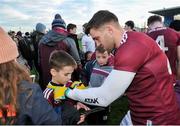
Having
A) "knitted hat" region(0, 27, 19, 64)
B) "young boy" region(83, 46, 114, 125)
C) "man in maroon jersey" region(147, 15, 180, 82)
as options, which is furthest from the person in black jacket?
"man in maroon jersey" region(147, 15, 180, 82)

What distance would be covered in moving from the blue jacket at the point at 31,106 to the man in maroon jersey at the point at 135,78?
2.72 ft

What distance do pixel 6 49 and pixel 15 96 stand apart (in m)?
0.31

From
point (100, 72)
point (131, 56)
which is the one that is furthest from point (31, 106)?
point (100, 72)

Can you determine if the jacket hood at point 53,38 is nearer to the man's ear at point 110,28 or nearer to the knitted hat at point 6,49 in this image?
the man's ear at point 110,28

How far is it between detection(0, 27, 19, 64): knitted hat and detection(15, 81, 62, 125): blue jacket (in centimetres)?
20

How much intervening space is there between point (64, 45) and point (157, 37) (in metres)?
1.71

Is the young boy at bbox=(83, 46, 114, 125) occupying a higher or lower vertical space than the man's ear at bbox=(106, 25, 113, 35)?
lower

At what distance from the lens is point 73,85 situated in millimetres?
4449

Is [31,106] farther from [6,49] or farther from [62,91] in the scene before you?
[62,91]

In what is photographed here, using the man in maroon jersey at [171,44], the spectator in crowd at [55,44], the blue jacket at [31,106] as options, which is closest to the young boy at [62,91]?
the blue jacket at [31,106]

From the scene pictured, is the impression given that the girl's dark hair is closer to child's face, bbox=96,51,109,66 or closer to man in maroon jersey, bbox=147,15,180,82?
child's face, bbox=96,51,109,66

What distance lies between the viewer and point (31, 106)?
249 centimetres

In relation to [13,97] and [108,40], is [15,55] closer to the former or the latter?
[13,97]

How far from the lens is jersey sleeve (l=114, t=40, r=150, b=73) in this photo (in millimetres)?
3189
